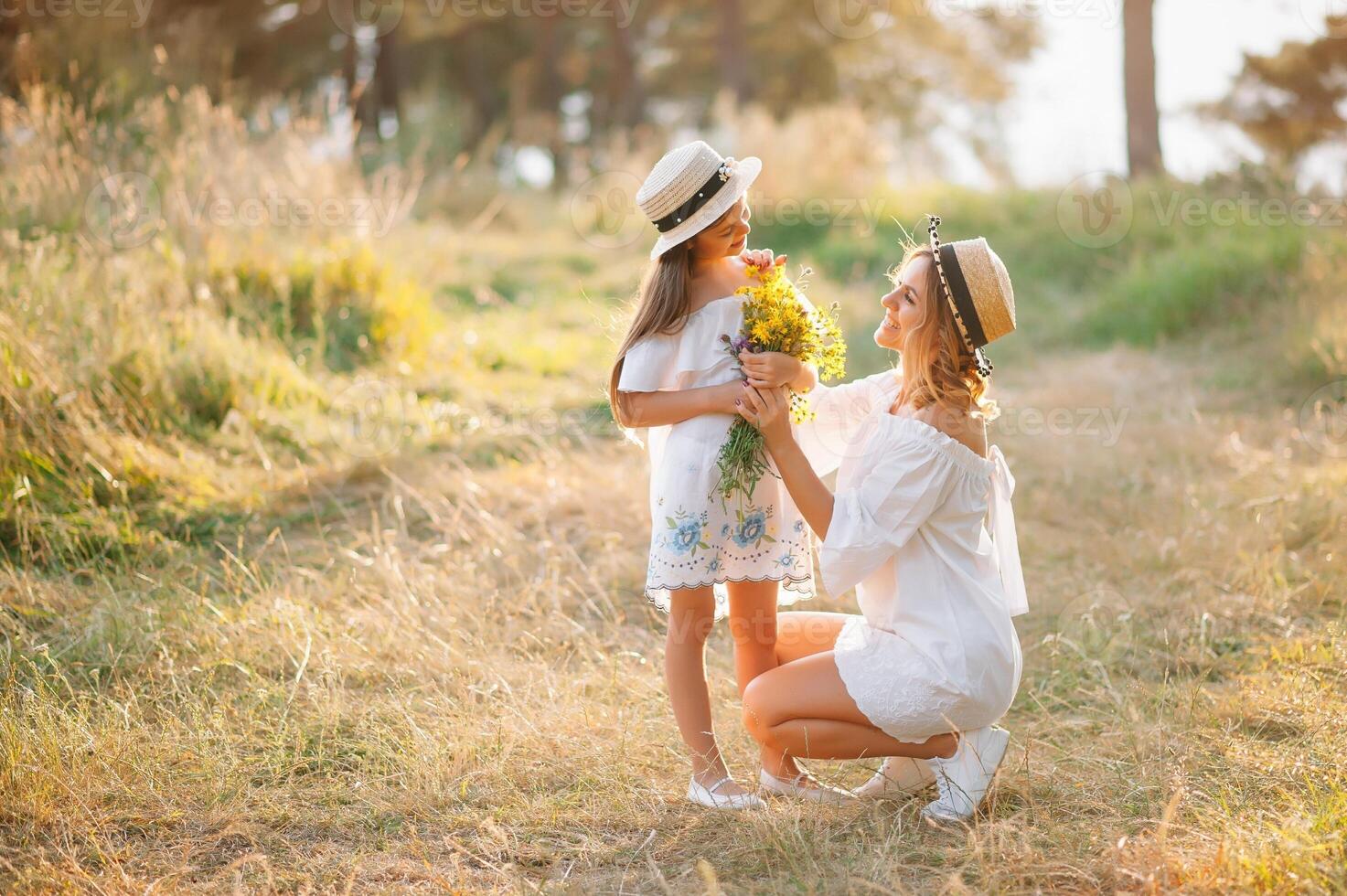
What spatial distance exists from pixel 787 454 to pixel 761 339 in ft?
0.93

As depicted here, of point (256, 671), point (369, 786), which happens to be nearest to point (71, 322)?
point (256, 671)

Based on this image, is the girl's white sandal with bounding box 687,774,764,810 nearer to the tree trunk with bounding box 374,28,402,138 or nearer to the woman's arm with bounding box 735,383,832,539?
the woman's arm with bounding box 735,383,832,539

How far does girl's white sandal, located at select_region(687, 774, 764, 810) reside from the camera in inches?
109

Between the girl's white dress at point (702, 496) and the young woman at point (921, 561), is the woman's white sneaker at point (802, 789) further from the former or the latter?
the girl's white dress at point (702, 496)

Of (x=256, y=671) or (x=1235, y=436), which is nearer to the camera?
(x=256, y=671)

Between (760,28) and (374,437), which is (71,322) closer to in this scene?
(374,437)

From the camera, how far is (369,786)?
9.57 ft

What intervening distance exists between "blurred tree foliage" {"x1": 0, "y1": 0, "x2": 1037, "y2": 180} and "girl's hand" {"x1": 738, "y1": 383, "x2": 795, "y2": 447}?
35.2 feet

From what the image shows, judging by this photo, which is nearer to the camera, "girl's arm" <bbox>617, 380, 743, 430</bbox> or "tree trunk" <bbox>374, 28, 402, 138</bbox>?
"girl's arm" <bbox>617, 380, 743, 430</bbox>

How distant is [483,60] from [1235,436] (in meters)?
20.3

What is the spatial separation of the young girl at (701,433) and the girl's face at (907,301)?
0.24m

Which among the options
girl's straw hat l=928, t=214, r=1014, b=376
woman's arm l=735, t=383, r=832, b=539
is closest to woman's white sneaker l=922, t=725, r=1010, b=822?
woman's arm l=735, t=383, r=832, b=539

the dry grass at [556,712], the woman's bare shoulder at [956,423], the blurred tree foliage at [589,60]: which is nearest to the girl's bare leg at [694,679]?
the dry grass at [556,712]

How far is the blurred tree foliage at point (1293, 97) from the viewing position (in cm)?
1190
